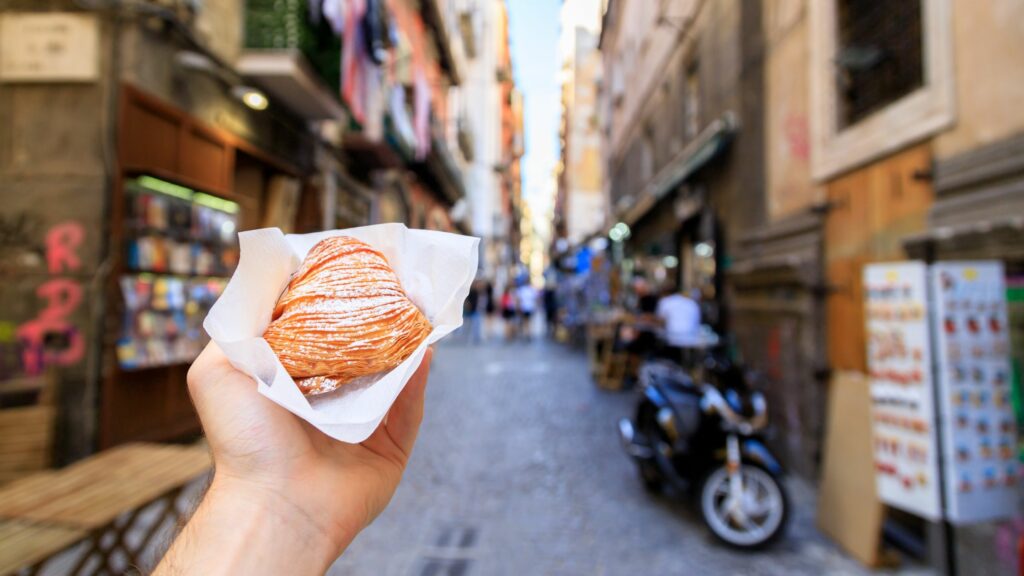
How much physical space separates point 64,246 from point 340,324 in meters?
4.92

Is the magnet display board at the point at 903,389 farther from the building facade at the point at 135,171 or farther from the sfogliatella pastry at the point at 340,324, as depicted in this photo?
the building facade at the point at 135,171

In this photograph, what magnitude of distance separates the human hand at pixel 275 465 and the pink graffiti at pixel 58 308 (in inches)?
185

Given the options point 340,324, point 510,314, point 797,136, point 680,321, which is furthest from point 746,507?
point 510,314

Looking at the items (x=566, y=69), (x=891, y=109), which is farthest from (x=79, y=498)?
(x=566, y=69)

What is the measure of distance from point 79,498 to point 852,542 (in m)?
4.42

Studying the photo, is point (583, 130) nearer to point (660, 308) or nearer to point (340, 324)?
point (660, 308)

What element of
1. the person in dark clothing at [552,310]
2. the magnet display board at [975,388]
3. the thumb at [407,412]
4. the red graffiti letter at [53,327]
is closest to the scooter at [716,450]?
the magnet display board at [975,388]

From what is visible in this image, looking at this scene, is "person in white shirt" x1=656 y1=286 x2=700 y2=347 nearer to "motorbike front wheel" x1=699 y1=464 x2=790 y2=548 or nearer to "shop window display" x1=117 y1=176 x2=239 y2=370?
"motorbike front wheel" x1=699 y1=464 x2=790 y2=548

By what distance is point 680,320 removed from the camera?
7.94 metres

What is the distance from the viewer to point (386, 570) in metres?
3.61

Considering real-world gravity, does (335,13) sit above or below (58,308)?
above

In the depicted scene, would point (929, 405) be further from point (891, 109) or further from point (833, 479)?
point (891, 109)

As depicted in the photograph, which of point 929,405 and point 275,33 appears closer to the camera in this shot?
point 929,405

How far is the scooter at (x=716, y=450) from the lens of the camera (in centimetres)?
389
